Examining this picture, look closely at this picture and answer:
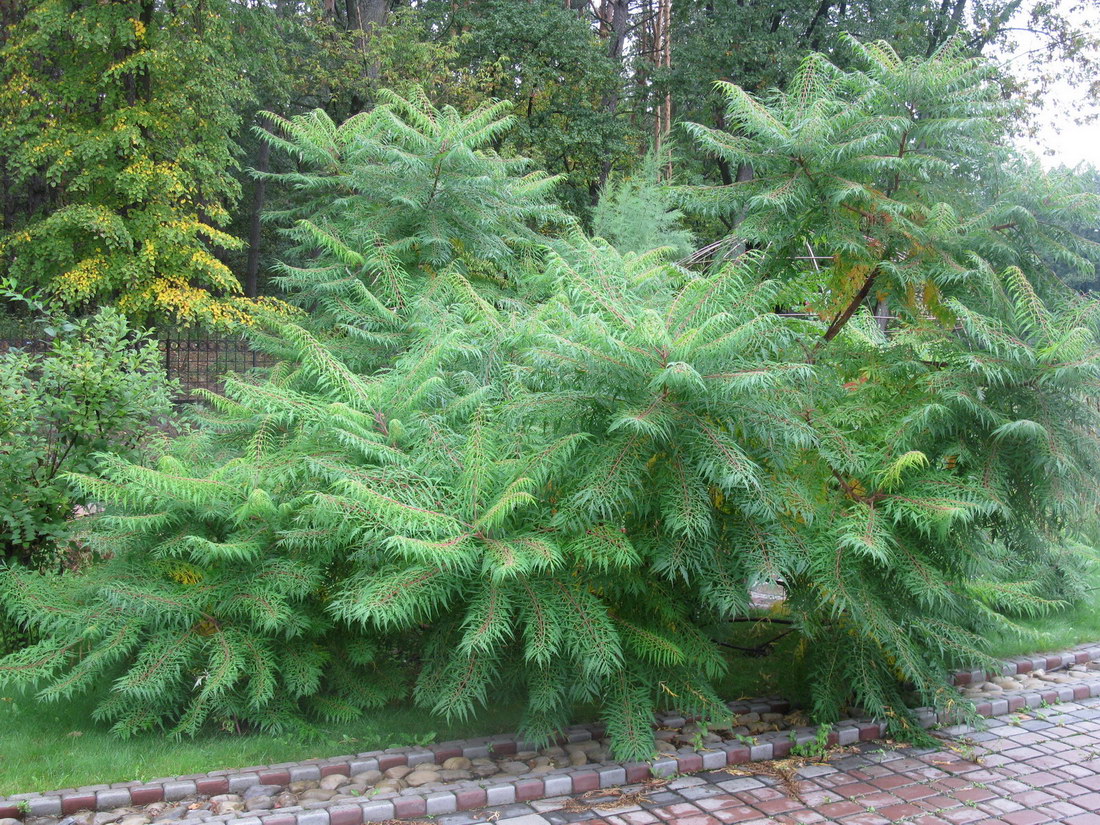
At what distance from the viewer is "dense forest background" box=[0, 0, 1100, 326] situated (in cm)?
1450

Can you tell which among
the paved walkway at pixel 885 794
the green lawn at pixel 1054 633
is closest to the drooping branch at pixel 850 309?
the green lawn at pixel 1054 633

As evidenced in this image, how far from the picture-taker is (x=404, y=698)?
16.6ft

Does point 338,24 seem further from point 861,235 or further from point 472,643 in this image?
point 472,643

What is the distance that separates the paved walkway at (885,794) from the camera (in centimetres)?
414

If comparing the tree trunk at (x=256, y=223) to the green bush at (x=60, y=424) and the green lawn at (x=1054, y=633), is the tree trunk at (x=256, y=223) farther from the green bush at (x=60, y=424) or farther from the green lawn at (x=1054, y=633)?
the green lawn at (x=1054, y=633)

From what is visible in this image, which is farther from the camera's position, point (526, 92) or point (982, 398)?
point (526, 92)

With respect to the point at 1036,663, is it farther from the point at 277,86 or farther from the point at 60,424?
the point at 277,86

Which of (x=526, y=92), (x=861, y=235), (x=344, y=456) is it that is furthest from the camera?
(x=526, y=92)

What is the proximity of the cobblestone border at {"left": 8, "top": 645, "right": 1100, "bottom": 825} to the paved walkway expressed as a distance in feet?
0.25

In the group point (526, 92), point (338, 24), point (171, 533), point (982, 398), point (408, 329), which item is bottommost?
point (171, 533)

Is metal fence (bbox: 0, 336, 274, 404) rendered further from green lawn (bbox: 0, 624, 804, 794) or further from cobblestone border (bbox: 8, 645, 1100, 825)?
cobblestone border (bbox: 8, 645, 1100, 825)

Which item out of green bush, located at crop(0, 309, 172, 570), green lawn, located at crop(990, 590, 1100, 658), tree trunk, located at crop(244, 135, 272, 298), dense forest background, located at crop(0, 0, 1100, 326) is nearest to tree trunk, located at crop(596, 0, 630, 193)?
dense forest background, located at crop(0, 0, 1100, 326)

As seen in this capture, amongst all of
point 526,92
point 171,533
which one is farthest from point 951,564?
point 526,92

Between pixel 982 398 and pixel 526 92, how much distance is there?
16.9 metres
